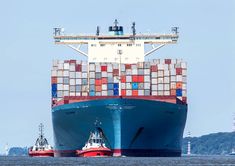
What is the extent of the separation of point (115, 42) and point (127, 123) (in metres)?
21.6

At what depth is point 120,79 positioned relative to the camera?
140 metres

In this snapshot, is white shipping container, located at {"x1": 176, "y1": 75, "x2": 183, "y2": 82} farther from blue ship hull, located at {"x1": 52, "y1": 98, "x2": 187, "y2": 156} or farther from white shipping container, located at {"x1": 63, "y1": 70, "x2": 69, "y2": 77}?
white shipping container, located at {"x1": 63, "y1": 70, "x2": 69, "y2": 77}

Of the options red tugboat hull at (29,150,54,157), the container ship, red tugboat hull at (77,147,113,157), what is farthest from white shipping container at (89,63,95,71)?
red tugboat hull at (29,150,54,157)

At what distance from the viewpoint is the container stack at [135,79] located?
141375mm

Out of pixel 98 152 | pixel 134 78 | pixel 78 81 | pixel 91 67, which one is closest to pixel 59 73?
pixel 78 81

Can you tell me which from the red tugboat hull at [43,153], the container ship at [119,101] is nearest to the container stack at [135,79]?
the container ship at [119,101]

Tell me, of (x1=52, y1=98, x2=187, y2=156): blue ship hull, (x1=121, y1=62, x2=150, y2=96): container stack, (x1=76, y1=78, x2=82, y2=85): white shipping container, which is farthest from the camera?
(x1=76, y1=78, x2=82, y2=85): white shipping container

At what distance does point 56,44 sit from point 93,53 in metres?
4.74

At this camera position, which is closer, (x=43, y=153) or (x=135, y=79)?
(x=135, y=79)

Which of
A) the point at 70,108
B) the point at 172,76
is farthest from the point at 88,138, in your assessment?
the point at 172,76

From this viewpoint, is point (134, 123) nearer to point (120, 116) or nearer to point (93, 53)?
point (120, 116)

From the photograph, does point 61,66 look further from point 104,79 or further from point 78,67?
point 104,79

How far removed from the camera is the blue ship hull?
134750 millimetres

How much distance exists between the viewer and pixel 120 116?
13450cm
